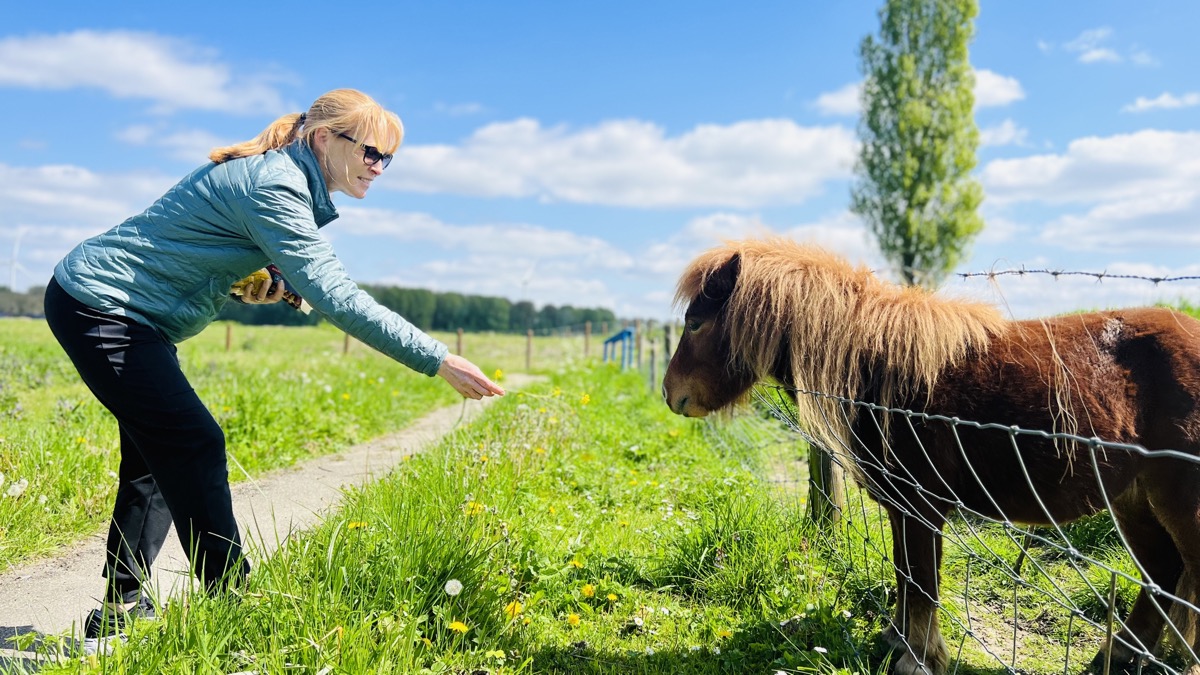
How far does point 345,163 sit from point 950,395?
230 centimetres

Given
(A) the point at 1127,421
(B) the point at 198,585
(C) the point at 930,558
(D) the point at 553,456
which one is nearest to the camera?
(B) the point at 198,585

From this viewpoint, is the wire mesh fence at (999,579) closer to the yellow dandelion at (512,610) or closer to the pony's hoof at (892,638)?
the pony's hoof at (892,638)

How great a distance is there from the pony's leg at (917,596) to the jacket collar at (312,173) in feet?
7.72

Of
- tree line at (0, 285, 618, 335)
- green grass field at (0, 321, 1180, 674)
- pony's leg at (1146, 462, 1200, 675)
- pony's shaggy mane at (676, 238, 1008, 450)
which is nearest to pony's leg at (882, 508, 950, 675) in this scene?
green grass field at (0, 321, 1180, 674)

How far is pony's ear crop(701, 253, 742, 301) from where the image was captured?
3008mm

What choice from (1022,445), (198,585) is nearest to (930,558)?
(1022,445)

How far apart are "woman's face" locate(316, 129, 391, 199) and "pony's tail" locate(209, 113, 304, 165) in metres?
0.15

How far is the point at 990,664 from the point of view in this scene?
306 cm

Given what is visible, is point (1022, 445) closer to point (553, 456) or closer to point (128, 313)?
point (128, 313)

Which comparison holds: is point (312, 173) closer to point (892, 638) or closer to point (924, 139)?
point (892, 638)

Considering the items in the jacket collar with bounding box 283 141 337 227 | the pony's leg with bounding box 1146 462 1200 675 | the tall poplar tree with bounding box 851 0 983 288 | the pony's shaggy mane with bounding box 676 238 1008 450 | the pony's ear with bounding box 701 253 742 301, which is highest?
the tall poplar tree with bounding box 851 0 983 288

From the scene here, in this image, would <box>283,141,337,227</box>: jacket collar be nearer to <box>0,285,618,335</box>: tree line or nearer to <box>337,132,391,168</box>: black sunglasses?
<box>337,132,391,168</box>: black sunglasses

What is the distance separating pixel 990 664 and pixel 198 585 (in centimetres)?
297

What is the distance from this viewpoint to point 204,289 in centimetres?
261
